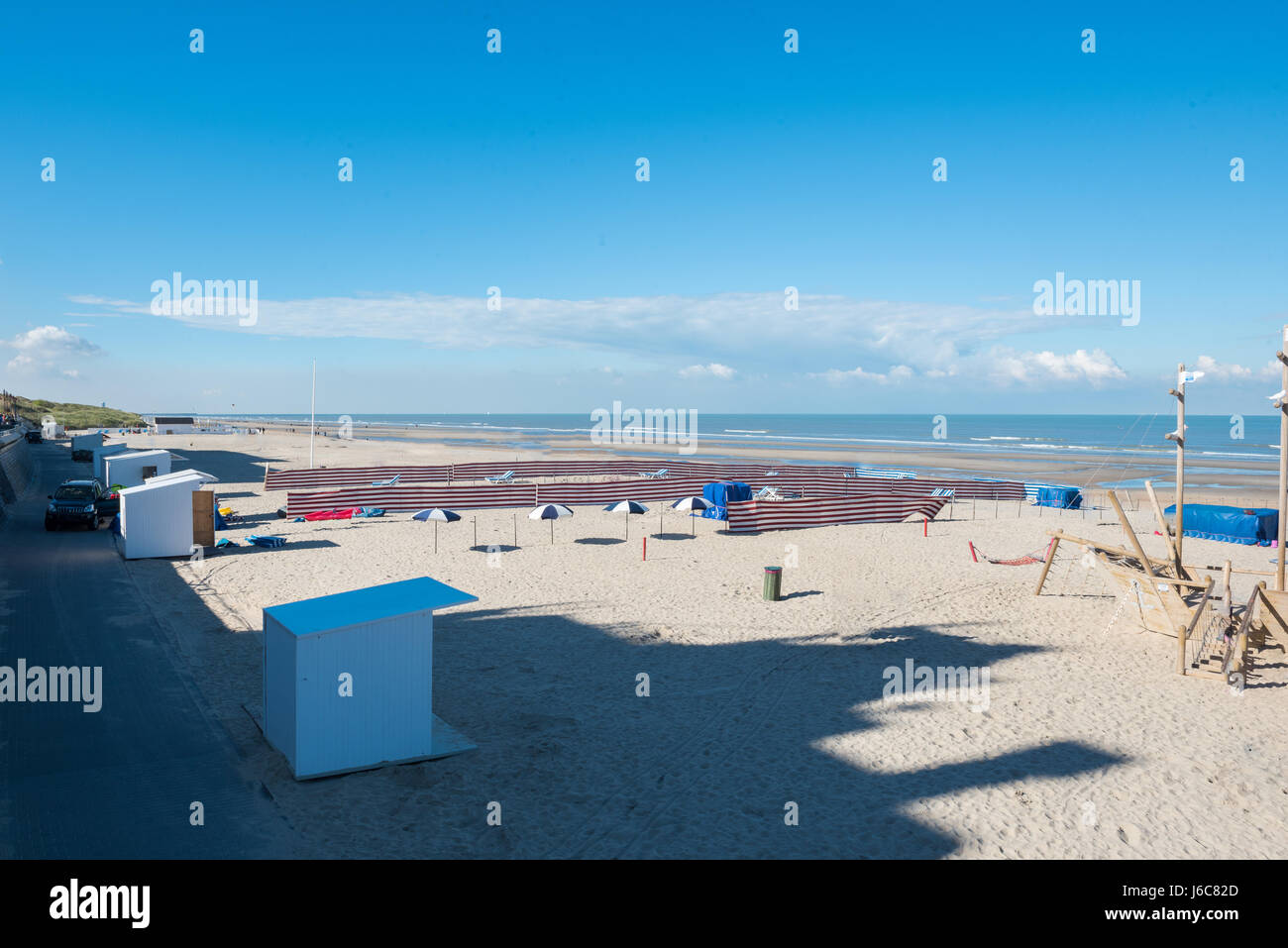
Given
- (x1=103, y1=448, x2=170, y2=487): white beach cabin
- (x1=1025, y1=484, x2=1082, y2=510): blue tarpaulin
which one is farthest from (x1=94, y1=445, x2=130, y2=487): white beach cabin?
(x1=1025, y1=484, x2=1082, y2=510): blue tarpaulin

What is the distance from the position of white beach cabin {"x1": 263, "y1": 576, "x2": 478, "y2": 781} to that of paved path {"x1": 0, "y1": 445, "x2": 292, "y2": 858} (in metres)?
0.83

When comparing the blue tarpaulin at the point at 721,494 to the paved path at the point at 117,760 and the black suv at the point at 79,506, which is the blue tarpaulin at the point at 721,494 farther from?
the black suv at the point at 79,506

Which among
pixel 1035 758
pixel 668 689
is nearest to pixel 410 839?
pixel 668 689

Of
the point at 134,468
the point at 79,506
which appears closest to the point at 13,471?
the point at 134,468

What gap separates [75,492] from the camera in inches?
1140

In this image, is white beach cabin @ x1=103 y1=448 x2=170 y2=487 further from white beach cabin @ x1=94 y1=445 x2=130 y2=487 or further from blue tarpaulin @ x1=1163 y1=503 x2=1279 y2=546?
blue tarpaulin @ x1=1163 y1=503 x2=1279 y2=546

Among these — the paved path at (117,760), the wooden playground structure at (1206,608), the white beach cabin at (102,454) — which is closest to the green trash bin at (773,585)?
the wooden playground structure at (1206,608)

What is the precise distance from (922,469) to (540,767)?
201 feet

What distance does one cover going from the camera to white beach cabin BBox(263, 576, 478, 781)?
9.44 meters

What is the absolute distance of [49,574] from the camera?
20.3 metres

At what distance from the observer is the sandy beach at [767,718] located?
8.62 meters

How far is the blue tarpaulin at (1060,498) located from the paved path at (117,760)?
3951cm

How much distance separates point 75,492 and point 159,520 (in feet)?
28.8

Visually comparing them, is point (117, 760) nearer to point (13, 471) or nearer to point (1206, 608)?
point (1206, 608)
